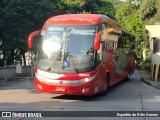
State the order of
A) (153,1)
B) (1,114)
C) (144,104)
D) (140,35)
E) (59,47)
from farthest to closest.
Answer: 1. (140,35)
2. (153,1)
3. (59,47)
4. (144,104)
5. (1,114)

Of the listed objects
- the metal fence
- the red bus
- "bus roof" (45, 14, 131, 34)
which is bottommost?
the metal fence

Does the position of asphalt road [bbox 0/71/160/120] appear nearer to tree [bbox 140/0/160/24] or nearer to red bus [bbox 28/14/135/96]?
red bus [bbox 28/14/135/96]

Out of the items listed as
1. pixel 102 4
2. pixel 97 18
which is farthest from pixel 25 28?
pixel 102 4

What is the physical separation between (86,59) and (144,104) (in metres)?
2.70

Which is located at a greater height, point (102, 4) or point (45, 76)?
point (102, 4)

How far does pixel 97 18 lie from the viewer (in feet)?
46.8

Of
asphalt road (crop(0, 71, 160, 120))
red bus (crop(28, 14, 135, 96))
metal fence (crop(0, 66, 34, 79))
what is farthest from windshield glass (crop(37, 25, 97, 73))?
metal fence (crop(0, 66, 34, 79))

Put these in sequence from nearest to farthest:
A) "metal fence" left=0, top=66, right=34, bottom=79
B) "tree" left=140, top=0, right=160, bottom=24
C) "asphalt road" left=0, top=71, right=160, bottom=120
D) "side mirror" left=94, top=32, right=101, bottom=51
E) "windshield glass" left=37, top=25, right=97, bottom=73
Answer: "asphalt road" left=0, top=71, right=160, bottom=120, "side mirror" left=94, top=32, right=101, bottom=51, "windshield glass" left=37, top=25, right=97, bottom=73, "metal fence" left=0, top=66, right=34, bottom=79, "tree" left=140, top=0, right=160, bottom=24

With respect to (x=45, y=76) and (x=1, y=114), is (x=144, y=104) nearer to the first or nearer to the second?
(x=45, y=76)

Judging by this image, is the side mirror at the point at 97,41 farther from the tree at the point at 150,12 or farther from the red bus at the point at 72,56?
the tree at the point at 150,12

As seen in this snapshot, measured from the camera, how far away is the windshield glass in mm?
13250

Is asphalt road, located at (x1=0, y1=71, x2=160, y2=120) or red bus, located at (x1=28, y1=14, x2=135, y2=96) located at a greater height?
red bus, located at (x1=28, y1=14, x2=135, y2=96)

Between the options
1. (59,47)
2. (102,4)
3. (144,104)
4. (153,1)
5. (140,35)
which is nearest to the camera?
(144,104)

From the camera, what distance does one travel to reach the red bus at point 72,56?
42.9ft
